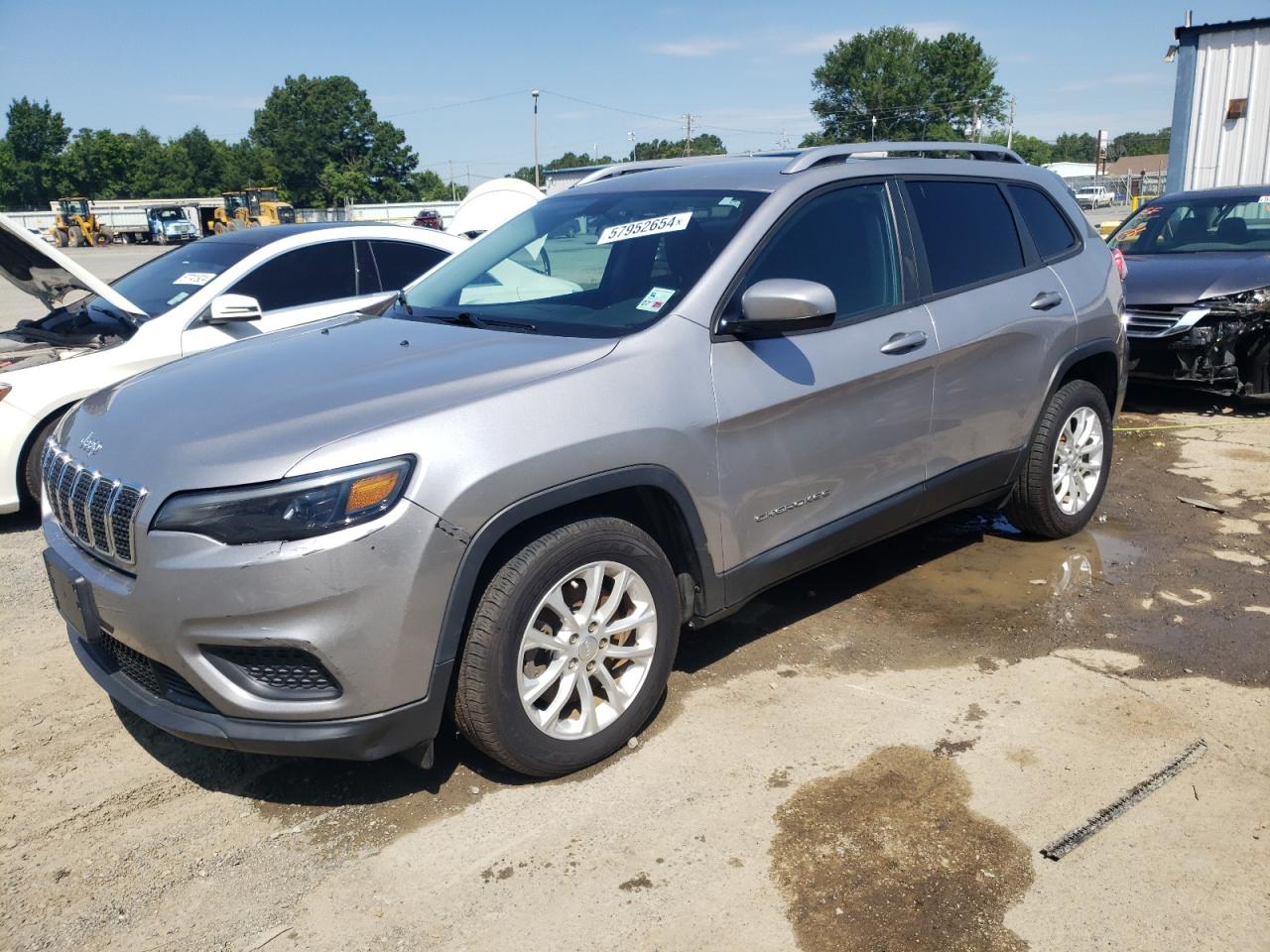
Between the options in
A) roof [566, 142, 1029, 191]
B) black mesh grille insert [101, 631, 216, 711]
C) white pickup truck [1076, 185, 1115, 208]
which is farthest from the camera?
white pickup truck [1076, 185, 1115, 208]

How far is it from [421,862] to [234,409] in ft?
4.48

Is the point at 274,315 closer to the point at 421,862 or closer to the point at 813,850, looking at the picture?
the point at 421,862

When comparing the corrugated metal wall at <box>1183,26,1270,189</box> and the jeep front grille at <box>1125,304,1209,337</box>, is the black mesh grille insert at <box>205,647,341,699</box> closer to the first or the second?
the jeep front grille at <box>1125,304,1209,337</box>

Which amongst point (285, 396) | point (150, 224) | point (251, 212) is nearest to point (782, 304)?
point (285, 396)

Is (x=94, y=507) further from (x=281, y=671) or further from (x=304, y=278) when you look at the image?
(x=304, y=278)

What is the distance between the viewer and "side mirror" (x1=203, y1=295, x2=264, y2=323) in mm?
5551

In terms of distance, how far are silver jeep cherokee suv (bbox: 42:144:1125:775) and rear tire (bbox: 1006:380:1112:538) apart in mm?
188

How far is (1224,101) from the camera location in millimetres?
15227

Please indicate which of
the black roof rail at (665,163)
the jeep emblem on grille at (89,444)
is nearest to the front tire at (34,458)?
the jeep emblem on grille at (89,444)

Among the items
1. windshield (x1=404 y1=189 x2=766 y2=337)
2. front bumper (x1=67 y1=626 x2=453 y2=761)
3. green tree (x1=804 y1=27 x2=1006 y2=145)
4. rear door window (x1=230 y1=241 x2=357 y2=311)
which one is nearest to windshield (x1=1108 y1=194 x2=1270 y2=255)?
windshield (x1=404 y1=189 x2=766 y2=337)

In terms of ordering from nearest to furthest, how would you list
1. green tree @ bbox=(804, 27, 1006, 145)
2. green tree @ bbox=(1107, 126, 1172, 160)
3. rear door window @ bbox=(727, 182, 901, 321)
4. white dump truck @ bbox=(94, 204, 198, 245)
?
rear door window @ bbox=(727, 182, 901, 321) → white dump truck @ bbox=(94, 204, 198, 245) → green tree @ bbox=(804, 27, 1006, 145) → green tree @ bbox=(1107, 126, 1172, 160)

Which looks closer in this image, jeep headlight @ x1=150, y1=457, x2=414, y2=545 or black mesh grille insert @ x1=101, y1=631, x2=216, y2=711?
jeep headlight @ x1=150, y1=457, x2=414, y2=545

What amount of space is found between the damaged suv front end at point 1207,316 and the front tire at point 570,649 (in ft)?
19.2

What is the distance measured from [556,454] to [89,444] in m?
1.42
